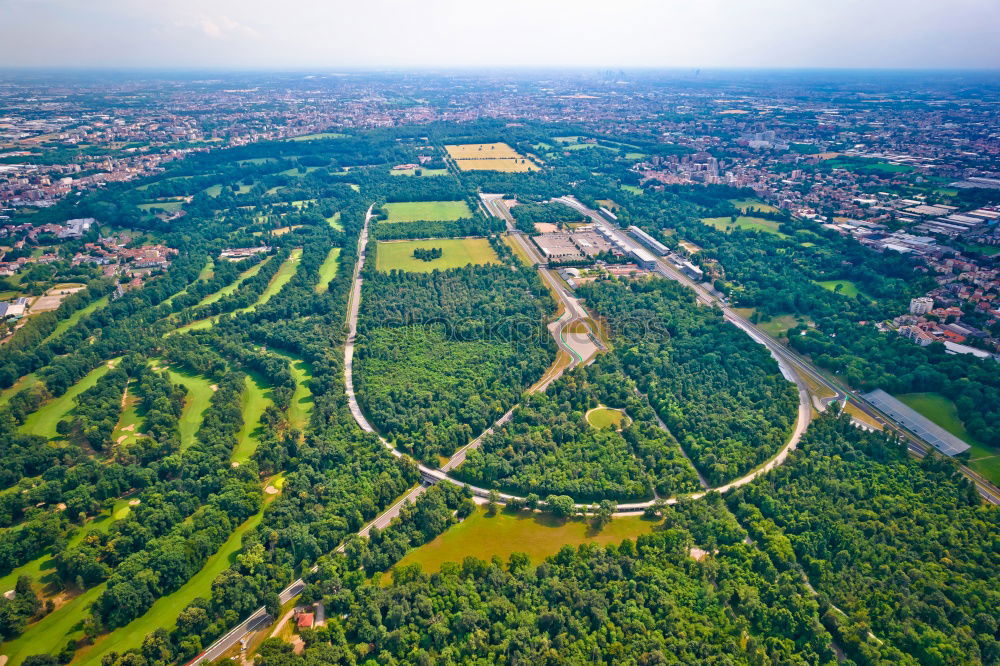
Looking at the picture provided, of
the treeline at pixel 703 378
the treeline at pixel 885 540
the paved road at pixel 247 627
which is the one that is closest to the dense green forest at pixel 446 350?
the treeline at pixel 703 378

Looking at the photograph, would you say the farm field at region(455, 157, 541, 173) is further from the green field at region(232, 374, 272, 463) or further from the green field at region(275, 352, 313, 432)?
the green field at region(232, 374, 272, 463)

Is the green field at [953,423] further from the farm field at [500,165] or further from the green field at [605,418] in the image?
the farm field at [500,165]

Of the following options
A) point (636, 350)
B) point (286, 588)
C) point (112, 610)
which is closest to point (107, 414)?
point (112, 610)

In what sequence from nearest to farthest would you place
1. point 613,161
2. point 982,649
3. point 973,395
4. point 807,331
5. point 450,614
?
point 982,649 → point 450,614 → point 973,395 → point 807,331 → point 613,161

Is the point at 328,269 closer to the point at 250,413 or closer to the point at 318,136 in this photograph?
the point at 250,413

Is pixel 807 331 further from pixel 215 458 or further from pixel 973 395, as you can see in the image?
pixel 215 458
